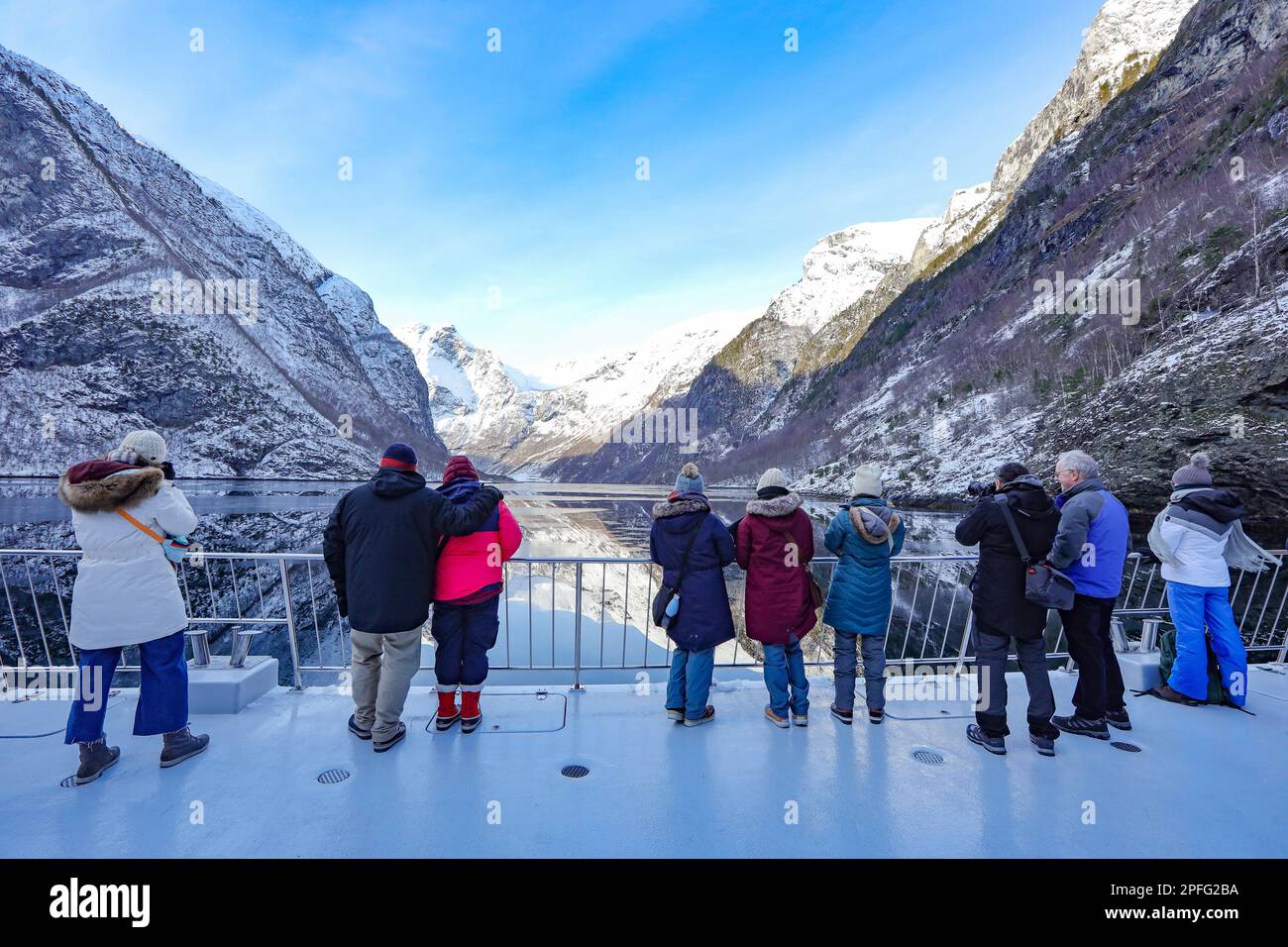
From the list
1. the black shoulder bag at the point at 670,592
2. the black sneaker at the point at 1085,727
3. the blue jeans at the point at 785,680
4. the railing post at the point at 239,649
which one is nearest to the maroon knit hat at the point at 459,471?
the black shoulder bag at the point at 670,592

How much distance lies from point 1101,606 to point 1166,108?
8854 cm

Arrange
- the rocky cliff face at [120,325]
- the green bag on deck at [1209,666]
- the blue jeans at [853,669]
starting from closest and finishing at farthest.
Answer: the blue jeans at [853,669], the green bag on deck at [1209,666], the rocky cliff face at [120,325]

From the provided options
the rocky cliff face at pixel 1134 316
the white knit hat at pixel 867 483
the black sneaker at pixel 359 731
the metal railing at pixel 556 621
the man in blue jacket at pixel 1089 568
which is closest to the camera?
the man in blue jacket at pixel 1089 568

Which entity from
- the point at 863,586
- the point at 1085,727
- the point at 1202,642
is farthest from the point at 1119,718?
the point at 863,586

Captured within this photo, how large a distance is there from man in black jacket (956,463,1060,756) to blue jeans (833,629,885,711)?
28.4 inches

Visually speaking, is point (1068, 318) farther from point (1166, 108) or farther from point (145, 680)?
point (145, 680)

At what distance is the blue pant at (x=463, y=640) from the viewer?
411 cm

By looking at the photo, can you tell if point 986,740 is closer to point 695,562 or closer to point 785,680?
point 785,680

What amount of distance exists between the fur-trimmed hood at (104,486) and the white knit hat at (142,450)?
0.28ft

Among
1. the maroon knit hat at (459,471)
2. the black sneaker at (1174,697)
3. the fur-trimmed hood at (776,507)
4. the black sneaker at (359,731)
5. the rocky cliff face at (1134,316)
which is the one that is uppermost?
the rocky cliff face at (1134,316)

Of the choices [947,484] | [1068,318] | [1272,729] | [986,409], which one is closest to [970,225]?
[1068,318]

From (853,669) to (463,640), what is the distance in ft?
10.7

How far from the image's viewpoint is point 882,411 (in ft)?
238

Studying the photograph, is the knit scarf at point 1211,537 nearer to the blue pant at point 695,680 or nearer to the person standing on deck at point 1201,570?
the person standing on deck at point 1201,570
